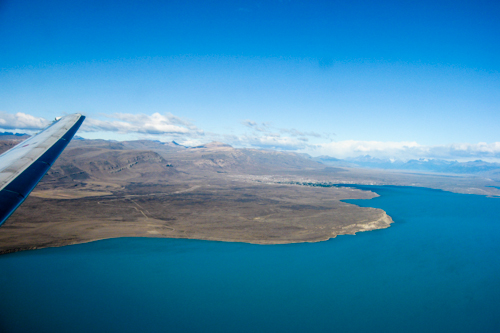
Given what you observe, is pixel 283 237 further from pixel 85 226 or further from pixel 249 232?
pixel 85 226

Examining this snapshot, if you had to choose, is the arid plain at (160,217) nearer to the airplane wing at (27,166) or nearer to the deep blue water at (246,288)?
the deep blue water at (246,288)

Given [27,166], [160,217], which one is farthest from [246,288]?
[160,217]

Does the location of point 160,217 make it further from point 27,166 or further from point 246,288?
point 27,166

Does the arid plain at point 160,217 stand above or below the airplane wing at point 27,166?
below

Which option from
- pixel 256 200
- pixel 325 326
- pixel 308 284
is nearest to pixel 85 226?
pixel 308 284

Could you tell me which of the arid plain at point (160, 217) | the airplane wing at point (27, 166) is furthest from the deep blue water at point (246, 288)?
the airplane wing at point (27, 166)

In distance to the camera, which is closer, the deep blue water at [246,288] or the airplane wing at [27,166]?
the airplane wing at [27,166]
